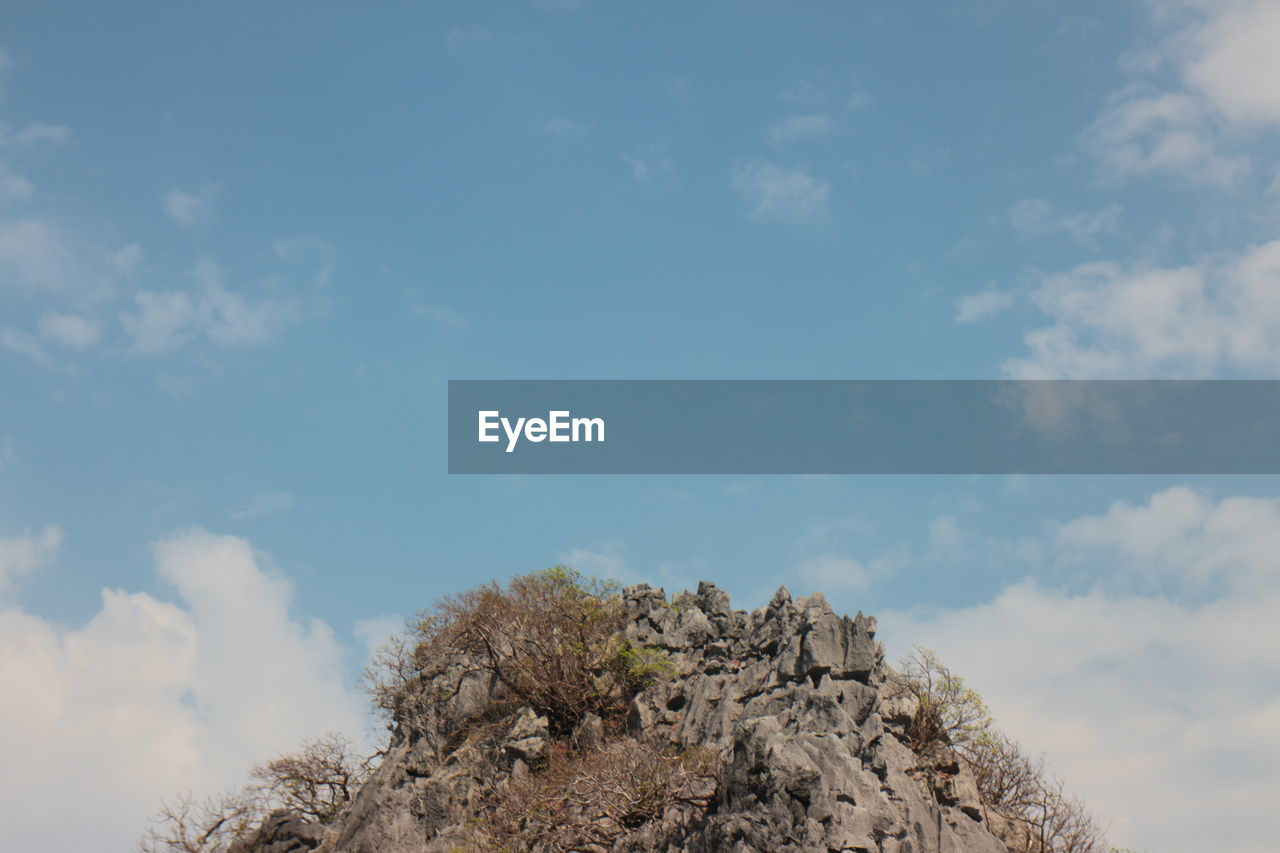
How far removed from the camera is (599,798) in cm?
3300

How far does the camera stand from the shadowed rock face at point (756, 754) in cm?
2809

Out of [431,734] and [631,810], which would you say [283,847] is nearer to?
[431,734]

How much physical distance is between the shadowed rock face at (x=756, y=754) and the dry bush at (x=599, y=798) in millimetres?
603

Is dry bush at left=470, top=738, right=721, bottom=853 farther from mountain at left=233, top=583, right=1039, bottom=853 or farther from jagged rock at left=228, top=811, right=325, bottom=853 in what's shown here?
jagged rock at left=228, top=811, right=325, bottom=853

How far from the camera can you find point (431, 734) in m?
43.9

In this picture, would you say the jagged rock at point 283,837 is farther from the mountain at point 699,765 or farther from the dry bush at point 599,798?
the dry bush at point 599,798

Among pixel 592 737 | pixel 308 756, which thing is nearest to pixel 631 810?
pixel 592 737

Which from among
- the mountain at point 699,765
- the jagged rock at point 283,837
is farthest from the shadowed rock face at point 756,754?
the jagged rock at point 283,837

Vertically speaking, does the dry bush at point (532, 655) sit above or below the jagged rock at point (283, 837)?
above

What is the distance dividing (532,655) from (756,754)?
50.3 feet

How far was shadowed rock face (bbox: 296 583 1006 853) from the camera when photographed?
28094mm

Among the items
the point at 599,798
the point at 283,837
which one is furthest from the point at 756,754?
the point at 283,837

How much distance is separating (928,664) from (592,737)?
13.2m

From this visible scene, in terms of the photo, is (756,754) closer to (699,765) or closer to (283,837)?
(699,765)
